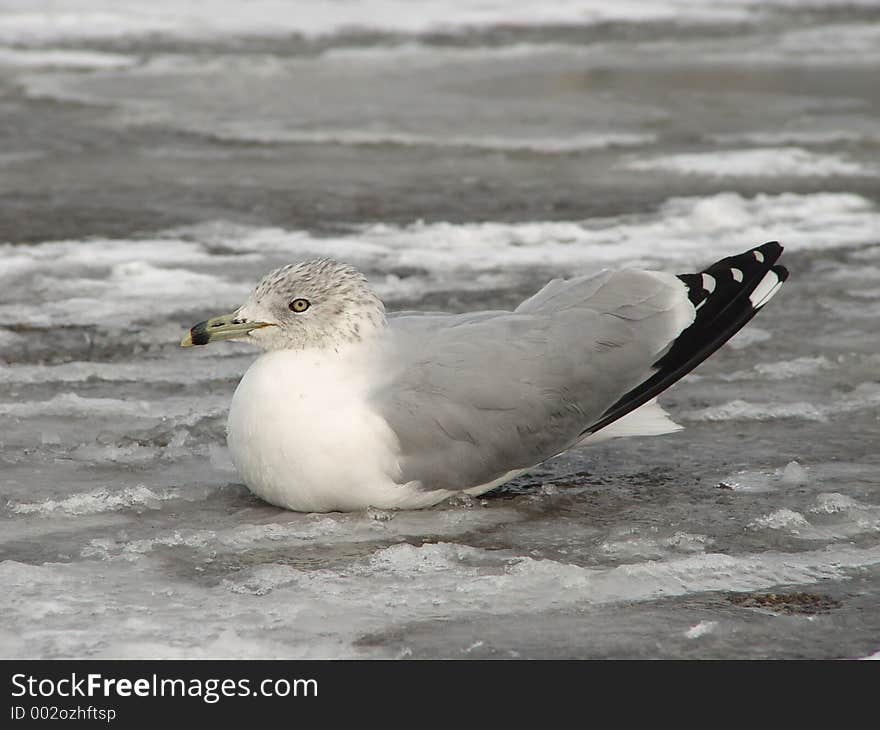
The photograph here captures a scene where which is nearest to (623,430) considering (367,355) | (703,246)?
(367,355)

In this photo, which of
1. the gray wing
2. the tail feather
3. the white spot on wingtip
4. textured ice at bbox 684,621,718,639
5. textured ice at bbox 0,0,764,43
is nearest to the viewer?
textured ice at bbox 684,621,718,639

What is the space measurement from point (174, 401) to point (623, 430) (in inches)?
67.1

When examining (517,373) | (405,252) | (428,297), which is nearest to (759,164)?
(405,252)

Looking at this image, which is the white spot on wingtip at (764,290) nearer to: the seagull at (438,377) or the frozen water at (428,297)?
the seagull at (438,377)

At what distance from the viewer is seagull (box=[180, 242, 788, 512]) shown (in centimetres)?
468

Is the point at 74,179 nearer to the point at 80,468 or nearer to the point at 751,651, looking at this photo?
the point at 80,468

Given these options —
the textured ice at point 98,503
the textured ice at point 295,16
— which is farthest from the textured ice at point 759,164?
the textured ice at point 295,16

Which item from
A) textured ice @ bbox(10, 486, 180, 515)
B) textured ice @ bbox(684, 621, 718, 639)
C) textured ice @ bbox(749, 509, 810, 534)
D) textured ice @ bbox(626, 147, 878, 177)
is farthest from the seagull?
textured ice @ bbox(626, 147, 878, 177)

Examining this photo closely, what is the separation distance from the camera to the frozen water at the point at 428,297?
4.07 metres

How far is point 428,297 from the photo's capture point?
7445 mm

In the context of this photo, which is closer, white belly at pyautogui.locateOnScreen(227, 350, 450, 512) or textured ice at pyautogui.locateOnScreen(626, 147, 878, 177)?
white belly at pyautogui.locateOnScreen(227, 350, 450, 512)

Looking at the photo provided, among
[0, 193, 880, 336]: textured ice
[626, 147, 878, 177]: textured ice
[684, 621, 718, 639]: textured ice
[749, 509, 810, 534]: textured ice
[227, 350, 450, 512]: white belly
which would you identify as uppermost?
[626, 147, 878, 177]: textured ice

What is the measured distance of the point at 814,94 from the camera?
43.9ft

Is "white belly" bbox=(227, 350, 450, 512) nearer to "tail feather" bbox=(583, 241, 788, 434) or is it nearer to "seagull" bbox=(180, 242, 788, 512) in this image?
"seagull" bbox=(180, 242, 788, 512)
